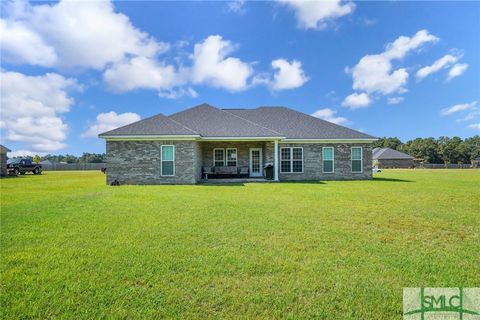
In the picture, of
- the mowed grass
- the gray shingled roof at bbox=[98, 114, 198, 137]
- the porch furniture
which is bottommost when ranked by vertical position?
the mowed grass

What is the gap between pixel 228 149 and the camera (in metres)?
19.9

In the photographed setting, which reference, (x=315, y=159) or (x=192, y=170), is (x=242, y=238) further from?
(x=315, y=159)

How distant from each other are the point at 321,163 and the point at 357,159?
104 inches

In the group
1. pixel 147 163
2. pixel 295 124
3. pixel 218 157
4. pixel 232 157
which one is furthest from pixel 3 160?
pixel 295 124

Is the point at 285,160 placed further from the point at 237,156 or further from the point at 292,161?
the point at 237,156

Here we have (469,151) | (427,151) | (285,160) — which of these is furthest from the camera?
(427,151)

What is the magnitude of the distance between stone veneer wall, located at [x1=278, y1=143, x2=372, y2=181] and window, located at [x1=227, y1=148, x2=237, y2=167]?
3304mm

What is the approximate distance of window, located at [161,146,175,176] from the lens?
16.1 meters

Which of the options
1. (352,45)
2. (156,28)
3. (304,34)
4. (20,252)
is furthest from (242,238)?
(352,45)

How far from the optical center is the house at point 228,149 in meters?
16.1

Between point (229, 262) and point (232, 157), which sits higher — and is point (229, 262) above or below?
below

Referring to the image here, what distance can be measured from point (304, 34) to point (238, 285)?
69.3ft
